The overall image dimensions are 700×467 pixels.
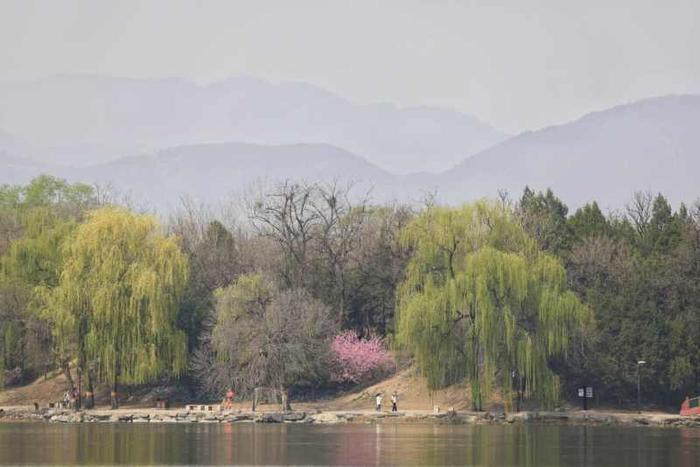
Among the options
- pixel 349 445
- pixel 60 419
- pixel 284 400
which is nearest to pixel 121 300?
pixel 60 419

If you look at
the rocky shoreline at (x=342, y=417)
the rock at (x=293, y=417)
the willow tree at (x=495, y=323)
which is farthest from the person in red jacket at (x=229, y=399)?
the willow tree at (x=495, y=323)

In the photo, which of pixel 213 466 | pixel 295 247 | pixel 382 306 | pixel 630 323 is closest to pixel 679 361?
pixel 630 323

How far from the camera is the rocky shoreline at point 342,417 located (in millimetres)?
60406

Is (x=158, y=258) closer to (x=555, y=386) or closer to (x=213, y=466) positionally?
(x=555, y=386)

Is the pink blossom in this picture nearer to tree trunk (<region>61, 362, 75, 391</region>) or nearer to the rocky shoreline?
the rocky shoreline

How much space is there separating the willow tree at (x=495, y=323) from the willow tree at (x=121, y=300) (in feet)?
44.2

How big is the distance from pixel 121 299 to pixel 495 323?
66.4 feet

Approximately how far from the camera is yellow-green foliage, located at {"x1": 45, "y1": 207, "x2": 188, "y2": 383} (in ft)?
225

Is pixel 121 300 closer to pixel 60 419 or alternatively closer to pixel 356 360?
pixel 60 419

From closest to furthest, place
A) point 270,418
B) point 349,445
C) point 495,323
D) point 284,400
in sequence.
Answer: point 349,445 → point 495,323 → point 270,418 → point 284,400

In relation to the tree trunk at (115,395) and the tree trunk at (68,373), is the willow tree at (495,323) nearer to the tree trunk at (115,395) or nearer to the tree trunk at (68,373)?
the tree trunk at (115,395)

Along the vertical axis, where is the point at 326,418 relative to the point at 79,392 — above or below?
below

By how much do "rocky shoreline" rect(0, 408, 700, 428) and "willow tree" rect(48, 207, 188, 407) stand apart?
2970 millimetres

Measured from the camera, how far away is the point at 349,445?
46094 mm
